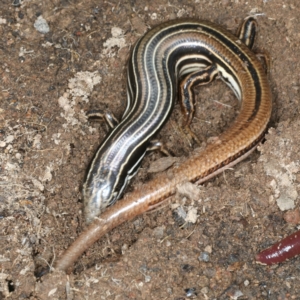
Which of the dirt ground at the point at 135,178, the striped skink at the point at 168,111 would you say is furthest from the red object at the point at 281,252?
the striped skink at the point at 168,111

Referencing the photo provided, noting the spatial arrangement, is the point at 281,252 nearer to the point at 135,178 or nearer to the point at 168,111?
the point at 135,178

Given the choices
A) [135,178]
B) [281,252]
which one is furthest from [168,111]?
[281,252]

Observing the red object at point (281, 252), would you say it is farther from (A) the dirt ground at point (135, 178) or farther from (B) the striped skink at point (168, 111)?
(B) the striped skink at point (168, 111)

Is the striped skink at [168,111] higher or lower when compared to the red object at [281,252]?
higher

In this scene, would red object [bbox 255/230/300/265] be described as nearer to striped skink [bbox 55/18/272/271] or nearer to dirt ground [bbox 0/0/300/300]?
dirt ground [bbox 0/0/300/300]

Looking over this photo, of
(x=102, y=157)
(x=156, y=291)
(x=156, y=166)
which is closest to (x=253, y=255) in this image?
(x=156, y=291)

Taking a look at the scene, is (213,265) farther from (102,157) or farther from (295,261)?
(102,157)

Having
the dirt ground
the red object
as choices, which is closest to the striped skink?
the dirt ground
